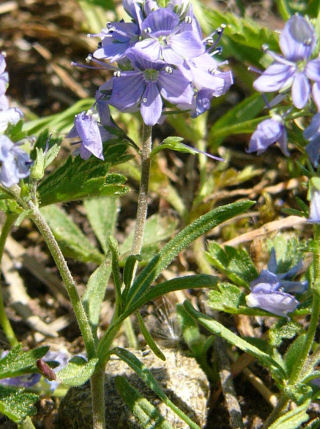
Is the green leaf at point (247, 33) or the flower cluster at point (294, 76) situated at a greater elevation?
the flower cluster at point (294, 76)

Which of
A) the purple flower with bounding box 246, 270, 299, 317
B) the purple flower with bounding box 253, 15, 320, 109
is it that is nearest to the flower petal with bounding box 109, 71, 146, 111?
the purple flower with bounding box 253, 15, 320, 109

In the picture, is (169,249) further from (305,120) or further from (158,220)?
(305,120)

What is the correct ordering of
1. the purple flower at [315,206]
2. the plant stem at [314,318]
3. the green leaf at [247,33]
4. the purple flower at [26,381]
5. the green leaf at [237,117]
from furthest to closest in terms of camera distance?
the green leaf at [237,117]
the green leaf at [247,33]
the purple flower at [26,381]
the plant stem at [314,318]
the purple flower at [315,206]

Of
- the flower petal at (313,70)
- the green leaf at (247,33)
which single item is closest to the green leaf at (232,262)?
the flower petal at (313,70)

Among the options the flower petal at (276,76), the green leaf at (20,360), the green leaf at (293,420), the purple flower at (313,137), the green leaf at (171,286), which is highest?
the flower petal at (276,76)

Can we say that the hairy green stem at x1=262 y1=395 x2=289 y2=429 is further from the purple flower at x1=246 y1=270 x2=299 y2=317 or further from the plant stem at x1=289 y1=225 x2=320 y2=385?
the purple flower at x1=246 y1=270 x2=299 y2=317

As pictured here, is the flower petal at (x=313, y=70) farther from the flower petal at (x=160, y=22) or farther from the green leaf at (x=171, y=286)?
the green leaf at (x=171, y=286)
